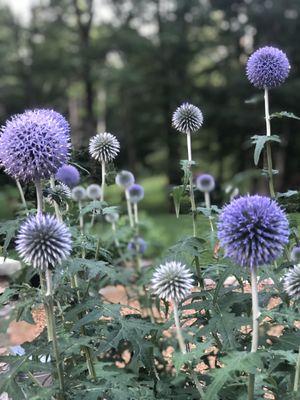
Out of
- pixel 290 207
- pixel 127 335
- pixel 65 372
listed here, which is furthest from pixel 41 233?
pixel 290 207

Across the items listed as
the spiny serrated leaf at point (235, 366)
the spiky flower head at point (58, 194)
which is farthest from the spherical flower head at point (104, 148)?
the spiny serrated leaf at point (235, 366)

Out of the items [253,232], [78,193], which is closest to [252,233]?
[253,232]

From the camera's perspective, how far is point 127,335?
240 centimetres

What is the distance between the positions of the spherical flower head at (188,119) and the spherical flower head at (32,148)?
96cm

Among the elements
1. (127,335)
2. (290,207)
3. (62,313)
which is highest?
(290,207)

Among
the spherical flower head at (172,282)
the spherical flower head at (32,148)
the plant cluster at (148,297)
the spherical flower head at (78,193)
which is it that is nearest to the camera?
the plant cluster at (148,297)

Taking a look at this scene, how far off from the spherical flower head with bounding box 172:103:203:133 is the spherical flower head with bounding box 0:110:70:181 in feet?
3.17

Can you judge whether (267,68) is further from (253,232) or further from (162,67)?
(162,67)

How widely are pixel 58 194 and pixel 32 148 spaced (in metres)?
→ 0.28

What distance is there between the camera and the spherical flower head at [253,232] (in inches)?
81.1

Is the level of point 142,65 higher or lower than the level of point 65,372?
higher

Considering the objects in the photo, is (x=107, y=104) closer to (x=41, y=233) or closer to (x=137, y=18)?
(x=137, y=18)

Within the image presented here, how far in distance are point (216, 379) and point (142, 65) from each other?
70.2 ft

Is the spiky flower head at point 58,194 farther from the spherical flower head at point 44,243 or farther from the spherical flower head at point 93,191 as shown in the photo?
the spherical flower head at point 93,191
